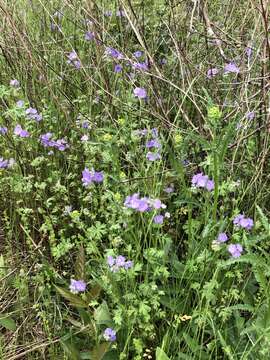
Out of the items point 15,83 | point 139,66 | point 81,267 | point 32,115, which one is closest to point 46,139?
point 32,115

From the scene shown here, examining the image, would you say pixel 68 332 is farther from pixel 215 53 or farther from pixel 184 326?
pixel 215 53

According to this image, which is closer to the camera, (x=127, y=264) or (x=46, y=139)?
(x=127, y=264)

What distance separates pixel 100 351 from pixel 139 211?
0.42 m

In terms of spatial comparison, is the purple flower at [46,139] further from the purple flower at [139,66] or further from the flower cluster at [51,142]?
the purple flower at [139,66]

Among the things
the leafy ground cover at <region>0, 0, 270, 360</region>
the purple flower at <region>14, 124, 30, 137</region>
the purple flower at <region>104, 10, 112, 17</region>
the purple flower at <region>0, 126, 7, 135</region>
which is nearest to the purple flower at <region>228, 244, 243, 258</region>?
the leafy ground cover at <region>0, 0, 270, 360</region>

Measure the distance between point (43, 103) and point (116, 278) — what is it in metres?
1.06

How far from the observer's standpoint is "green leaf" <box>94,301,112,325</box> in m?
1.62

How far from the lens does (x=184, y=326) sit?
1.67 m

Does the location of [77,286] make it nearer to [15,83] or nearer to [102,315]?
[102,315]

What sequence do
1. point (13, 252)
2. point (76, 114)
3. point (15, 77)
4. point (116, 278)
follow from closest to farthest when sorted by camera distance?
point (116, 278), point (13, 252), point (76, 114), point (15, 77)

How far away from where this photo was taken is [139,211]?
1.65m

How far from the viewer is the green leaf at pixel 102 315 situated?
5.31ft

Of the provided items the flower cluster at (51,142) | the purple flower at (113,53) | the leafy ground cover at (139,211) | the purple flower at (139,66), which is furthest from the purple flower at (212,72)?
the flower cluster at (51,142)

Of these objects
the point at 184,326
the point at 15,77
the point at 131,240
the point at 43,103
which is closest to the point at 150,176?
the point at 131,240
